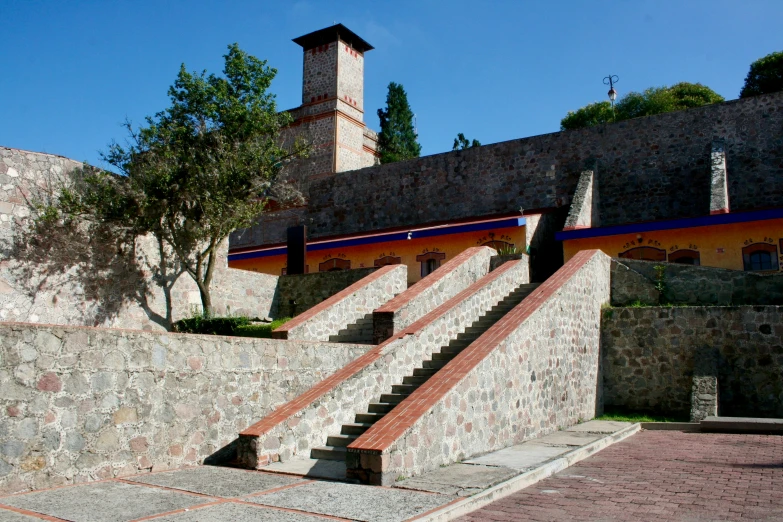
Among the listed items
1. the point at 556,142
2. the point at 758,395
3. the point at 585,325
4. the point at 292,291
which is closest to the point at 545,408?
the point at 585,325

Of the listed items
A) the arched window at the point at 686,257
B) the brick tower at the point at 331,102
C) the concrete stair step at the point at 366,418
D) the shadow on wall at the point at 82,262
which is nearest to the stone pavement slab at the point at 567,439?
the concrete stair step at the point at 366,418

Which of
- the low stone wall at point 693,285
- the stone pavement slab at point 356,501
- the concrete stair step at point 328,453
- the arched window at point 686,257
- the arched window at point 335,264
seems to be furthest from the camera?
the arched window at point 335,264

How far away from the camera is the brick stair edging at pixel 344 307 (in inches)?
450

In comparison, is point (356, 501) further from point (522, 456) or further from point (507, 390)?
point (507, 390)

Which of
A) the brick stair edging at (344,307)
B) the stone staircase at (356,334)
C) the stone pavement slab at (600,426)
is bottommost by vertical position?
the stone pavement slab at (600,426)

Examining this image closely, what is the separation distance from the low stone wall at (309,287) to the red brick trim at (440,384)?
530 cm

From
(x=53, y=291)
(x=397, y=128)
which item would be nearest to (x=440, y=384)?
(x=53, y=291)

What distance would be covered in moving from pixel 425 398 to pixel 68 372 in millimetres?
3701

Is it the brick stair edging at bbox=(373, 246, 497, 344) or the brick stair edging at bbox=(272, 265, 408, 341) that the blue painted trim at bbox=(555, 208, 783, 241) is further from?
the brick stair edging at bbox=(272, 265, 408, 341)

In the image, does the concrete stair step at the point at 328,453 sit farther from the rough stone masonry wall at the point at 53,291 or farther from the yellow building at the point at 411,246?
the yellow building at the point at 411,246

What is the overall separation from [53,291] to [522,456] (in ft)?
28.0

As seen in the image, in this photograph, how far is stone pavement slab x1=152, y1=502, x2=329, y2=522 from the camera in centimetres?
495

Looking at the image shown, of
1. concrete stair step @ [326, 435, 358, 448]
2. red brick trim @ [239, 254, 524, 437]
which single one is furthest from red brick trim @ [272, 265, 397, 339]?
concrete stair step @ [326, 435, 358, 448]

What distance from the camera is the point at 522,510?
220 inches
